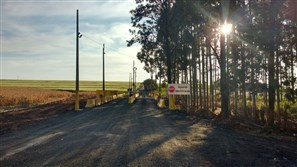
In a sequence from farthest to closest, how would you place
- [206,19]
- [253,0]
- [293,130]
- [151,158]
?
[206,19], [253,0], [293,130], [151,158]

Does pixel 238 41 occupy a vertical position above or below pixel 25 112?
above

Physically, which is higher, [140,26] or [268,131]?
[140,26]

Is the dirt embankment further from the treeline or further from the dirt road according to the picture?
the treeline

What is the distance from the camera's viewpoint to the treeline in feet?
68.7

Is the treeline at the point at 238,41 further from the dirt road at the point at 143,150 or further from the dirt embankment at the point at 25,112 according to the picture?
the dirt embankment at the point at 25,112

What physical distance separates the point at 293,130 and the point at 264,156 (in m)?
6.08

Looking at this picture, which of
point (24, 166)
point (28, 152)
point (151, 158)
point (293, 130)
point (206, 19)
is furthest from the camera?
point (206, 19)

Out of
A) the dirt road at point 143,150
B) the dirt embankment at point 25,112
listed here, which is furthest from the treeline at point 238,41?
the dirt embankment at point 25,112

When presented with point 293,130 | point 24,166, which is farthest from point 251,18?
point 24,166

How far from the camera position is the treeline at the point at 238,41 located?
20938 millimetres

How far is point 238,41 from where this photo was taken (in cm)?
3089

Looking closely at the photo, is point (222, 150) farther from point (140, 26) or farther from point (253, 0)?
point (140, 26)

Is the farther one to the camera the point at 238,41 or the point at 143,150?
the point at 238,41

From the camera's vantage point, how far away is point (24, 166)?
816cm
